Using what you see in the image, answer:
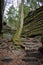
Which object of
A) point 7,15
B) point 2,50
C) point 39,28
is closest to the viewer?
point 2,50

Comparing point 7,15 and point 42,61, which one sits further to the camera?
point 7,15

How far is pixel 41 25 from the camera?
8812 mm

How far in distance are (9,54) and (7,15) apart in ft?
40.3

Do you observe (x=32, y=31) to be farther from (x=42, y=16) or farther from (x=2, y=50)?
(x=2, y=50)

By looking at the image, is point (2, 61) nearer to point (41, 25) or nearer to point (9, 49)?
point (9, 49)

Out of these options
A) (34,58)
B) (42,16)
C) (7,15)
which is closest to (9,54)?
(34,58)

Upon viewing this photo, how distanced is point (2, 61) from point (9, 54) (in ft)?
2.13

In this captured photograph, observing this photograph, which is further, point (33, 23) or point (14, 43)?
point (33, 23)

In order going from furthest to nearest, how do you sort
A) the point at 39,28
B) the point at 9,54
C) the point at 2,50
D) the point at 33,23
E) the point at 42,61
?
the point at 33,23
the point at 39,28
the point at 2,50
the point at 9,54
the point at 42,61

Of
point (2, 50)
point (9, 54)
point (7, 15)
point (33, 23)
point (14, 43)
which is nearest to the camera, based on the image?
point (9, 54)

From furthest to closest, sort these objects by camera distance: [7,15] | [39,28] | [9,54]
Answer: [7,15] < [39,28] < [9,54]

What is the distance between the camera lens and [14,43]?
20.3ft

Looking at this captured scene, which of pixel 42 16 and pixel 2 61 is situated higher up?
pixel 42 16

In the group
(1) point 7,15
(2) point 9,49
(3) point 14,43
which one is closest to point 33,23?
(3) point 14,43
